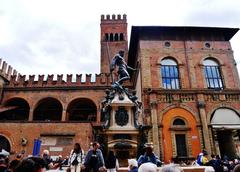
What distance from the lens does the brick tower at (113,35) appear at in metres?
35.1

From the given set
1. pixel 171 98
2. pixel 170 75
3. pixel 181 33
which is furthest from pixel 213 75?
pixel 171 98

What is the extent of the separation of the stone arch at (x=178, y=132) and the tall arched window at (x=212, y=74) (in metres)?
3.82

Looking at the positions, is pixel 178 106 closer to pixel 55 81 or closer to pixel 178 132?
pixel 178 132

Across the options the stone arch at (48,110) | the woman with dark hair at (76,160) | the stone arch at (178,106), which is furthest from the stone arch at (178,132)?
the stone arch at (48,110)

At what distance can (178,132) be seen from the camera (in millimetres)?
17078

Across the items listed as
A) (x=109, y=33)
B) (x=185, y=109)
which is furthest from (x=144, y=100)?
(x=109, y=33)

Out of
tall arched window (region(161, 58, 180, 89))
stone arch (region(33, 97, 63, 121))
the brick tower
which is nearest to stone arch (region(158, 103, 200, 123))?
tall arched window (region(161, 58, 180, 89))

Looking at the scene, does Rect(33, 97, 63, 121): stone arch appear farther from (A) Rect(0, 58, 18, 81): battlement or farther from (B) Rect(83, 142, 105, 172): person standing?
(B) Rect(83, 142, 105, 172): person standing

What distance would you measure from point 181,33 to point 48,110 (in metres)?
16.9

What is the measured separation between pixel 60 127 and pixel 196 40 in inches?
551

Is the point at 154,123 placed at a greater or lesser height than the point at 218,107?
lesser

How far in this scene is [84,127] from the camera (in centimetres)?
1752

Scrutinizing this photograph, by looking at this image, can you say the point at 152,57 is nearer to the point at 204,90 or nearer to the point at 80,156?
the point at 204,90

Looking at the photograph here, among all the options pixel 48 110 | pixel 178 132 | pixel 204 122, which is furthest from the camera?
pixel 48 110
